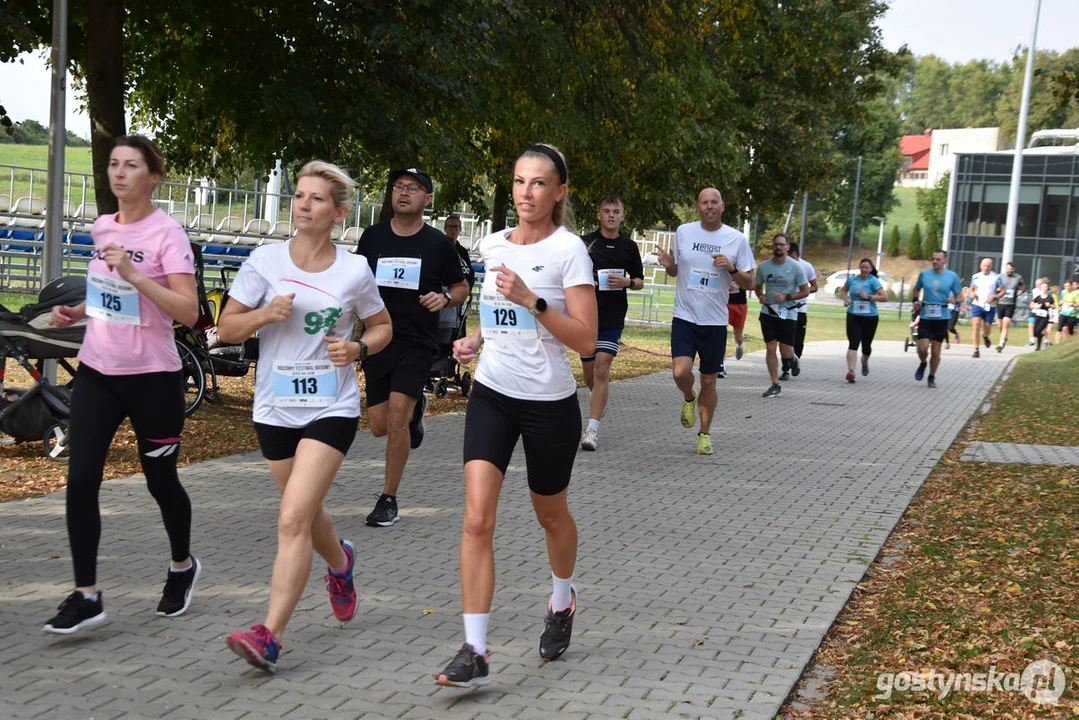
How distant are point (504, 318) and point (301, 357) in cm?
79

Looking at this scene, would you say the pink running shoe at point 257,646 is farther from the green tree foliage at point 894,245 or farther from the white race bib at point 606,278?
the green tree foliage at point 894,245

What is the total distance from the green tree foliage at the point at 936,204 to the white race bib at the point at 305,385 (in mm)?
111300

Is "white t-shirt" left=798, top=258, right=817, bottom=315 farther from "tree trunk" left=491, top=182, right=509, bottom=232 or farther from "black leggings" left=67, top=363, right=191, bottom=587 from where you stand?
"black leggings" left=67, top=363, right=191, bottom=587

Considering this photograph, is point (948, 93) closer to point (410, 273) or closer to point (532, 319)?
point (410, 273)

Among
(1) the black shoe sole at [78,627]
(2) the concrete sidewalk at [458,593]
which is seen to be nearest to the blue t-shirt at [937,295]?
(2) the concrete sidewalk at [458,593]

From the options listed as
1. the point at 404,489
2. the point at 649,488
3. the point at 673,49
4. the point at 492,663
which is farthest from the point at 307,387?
the point at 673,49

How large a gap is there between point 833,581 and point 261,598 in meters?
3.02

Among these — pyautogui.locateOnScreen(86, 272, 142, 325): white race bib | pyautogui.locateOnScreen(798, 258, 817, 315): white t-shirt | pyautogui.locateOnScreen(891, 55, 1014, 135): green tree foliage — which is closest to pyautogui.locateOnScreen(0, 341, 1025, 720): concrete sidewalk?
pyautogui.locateOnScreen(86, 272, 142, 325): white race bib

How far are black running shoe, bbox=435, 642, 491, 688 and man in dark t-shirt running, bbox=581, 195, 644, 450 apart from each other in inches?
256

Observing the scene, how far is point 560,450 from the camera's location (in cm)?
485

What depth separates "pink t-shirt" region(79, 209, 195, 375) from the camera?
5.07 m

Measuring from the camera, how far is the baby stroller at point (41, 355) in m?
8.55

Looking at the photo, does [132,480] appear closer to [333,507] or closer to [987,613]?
[333,507]

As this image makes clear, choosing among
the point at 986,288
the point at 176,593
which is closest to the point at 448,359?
the point at 176,593
